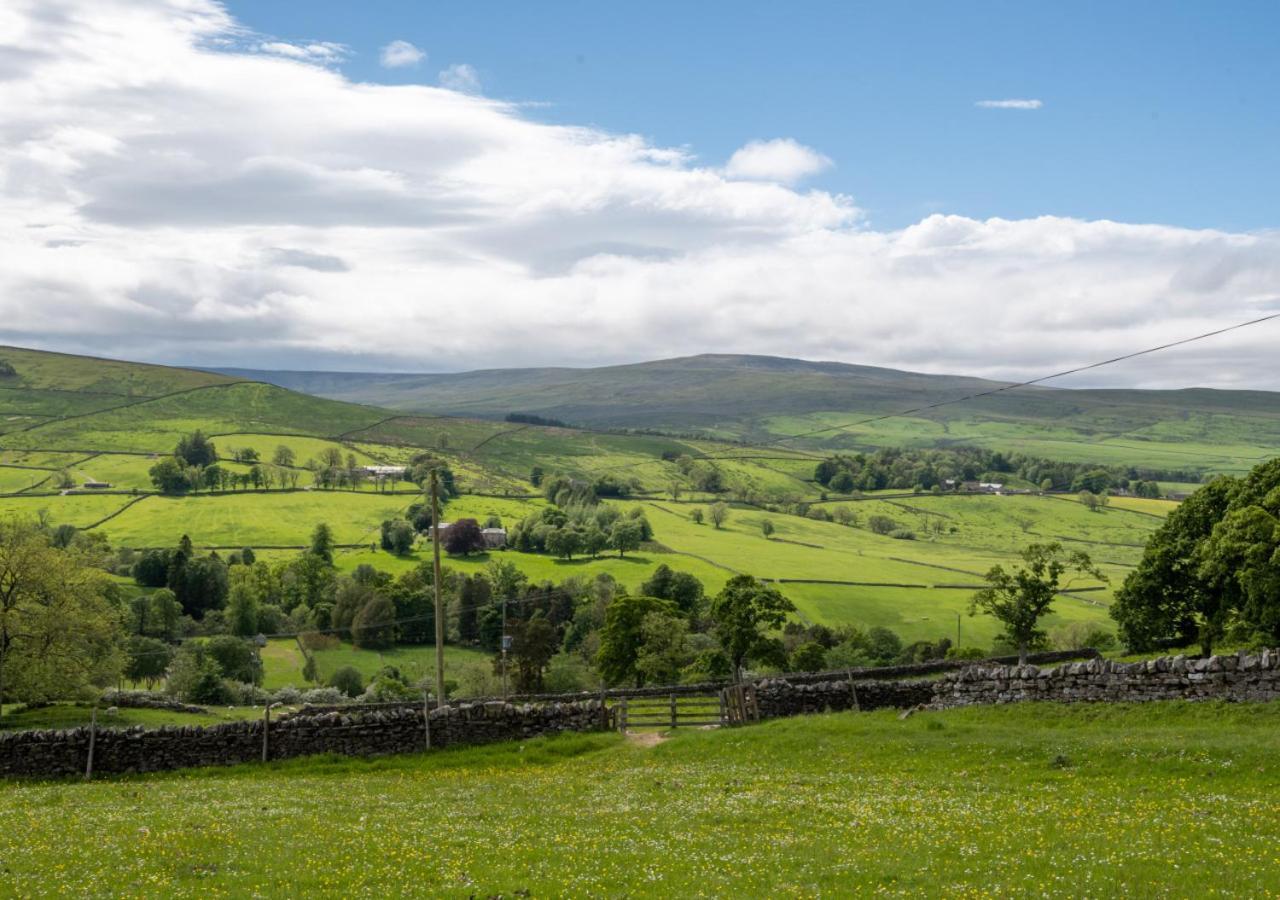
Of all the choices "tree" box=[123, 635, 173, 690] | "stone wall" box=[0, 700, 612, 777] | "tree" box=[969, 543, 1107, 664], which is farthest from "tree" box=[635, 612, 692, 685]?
"tree" box=[123, 635, 173, 690]

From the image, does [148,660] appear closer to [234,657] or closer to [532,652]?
[234,657]

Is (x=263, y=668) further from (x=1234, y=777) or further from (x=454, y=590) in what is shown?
(x=1234, y=777)

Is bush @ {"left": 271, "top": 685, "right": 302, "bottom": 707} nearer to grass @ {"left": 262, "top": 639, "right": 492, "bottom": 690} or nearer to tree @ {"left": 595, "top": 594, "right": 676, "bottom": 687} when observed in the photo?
grass @ {"left": 262, "top": 639, "right": 492, "bottom": 690}

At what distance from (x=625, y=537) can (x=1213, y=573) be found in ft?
393

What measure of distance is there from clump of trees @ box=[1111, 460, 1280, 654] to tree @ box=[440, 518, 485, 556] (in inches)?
4490

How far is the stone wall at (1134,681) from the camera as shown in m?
27.9

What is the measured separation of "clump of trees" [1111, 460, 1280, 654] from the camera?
140 ft

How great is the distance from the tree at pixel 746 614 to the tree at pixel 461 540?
95.4 m

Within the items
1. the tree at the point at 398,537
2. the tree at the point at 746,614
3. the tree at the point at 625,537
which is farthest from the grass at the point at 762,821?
the tree at the point at 625,537

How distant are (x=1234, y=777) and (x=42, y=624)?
54182mm

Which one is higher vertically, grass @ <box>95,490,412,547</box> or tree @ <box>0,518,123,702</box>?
tree @ <box>0,518,123,702</box>

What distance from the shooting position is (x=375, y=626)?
4523 inches

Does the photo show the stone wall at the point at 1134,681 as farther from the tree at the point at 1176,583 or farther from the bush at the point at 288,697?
the bush at the point at 288,697

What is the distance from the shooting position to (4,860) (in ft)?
58.4
